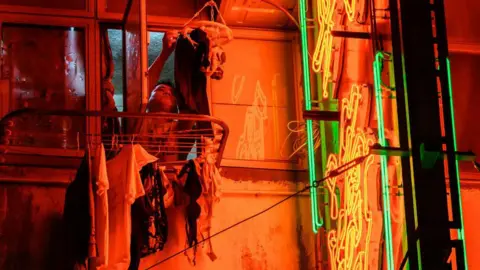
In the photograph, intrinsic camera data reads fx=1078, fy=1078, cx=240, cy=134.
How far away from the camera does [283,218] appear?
1052 centimetres

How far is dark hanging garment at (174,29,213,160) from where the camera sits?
31.4 ft

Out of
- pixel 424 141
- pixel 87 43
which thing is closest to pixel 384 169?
pixel 424 141

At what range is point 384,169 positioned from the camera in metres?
8.47

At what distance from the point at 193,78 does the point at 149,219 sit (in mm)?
1319

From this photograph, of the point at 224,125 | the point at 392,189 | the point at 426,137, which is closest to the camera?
the point at 426,137

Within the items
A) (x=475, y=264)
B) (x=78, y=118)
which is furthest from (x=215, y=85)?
(x=475, y=264)

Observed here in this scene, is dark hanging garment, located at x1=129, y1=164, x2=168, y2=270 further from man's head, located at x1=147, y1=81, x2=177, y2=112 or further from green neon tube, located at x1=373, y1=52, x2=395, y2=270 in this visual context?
green neon tube, located at x1=373, y1=52, x2=395, y2=270

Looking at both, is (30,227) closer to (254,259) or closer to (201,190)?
(201,190)

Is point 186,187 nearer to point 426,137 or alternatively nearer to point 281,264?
point 281,264

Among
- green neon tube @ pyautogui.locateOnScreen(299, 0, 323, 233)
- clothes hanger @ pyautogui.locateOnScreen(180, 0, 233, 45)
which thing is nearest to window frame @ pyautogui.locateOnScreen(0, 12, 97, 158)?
clothes hanger @ pyautogui.locateOnScreen(180, 0, 233, 45)

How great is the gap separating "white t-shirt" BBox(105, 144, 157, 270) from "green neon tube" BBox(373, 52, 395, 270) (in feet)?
6.55

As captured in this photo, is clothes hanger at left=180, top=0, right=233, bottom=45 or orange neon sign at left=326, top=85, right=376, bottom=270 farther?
clothes hanger at left=180, top=0, right=233, bottom=45

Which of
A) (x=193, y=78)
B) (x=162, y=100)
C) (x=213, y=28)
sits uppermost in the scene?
(x=213, y=28)

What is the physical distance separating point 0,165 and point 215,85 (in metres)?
2.30
